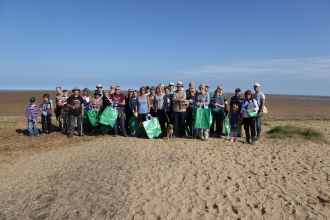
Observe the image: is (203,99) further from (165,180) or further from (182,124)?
(165,180)

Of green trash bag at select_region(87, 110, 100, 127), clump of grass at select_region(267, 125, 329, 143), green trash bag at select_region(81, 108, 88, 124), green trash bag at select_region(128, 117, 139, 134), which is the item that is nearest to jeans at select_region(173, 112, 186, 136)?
green trash bag at select_region(128, 117, 139, 134)

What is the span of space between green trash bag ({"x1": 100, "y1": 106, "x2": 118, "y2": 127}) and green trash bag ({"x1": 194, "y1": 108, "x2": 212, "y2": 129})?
2739 millimetres

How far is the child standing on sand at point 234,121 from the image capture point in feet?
27.0

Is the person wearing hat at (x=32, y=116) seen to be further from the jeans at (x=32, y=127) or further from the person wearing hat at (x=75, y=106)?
the person wearing hat at (x=75, y=106)

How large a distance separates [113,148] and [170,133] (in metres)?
1.91

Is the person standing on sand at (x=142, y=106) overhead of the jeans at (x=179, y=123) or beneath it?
overhead

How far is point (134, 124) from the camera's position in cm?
918

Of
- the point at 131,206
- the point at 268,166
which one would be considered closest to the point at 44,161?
the point at 131,206

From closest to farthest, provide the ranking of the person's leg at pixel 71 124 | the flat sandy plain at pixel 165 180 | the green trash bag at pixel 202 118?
the flat sandy plain at pixel 165 180 < the green trash bag at pixel 202 118 < the person's leg at pixel 71 124

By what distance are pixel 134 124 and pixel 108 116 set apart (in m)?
0.96

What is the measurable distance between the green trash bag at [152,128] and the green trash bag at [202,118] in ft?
4.27

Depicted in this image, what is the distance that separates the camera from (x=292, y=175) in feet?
18.4

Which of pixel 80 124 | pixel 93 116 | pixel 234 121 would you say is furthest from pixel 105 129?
pixel 234 121

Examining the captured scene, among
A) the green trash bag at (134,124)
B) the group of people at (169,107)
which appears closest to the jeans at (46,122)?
the group of people at (169,107)
